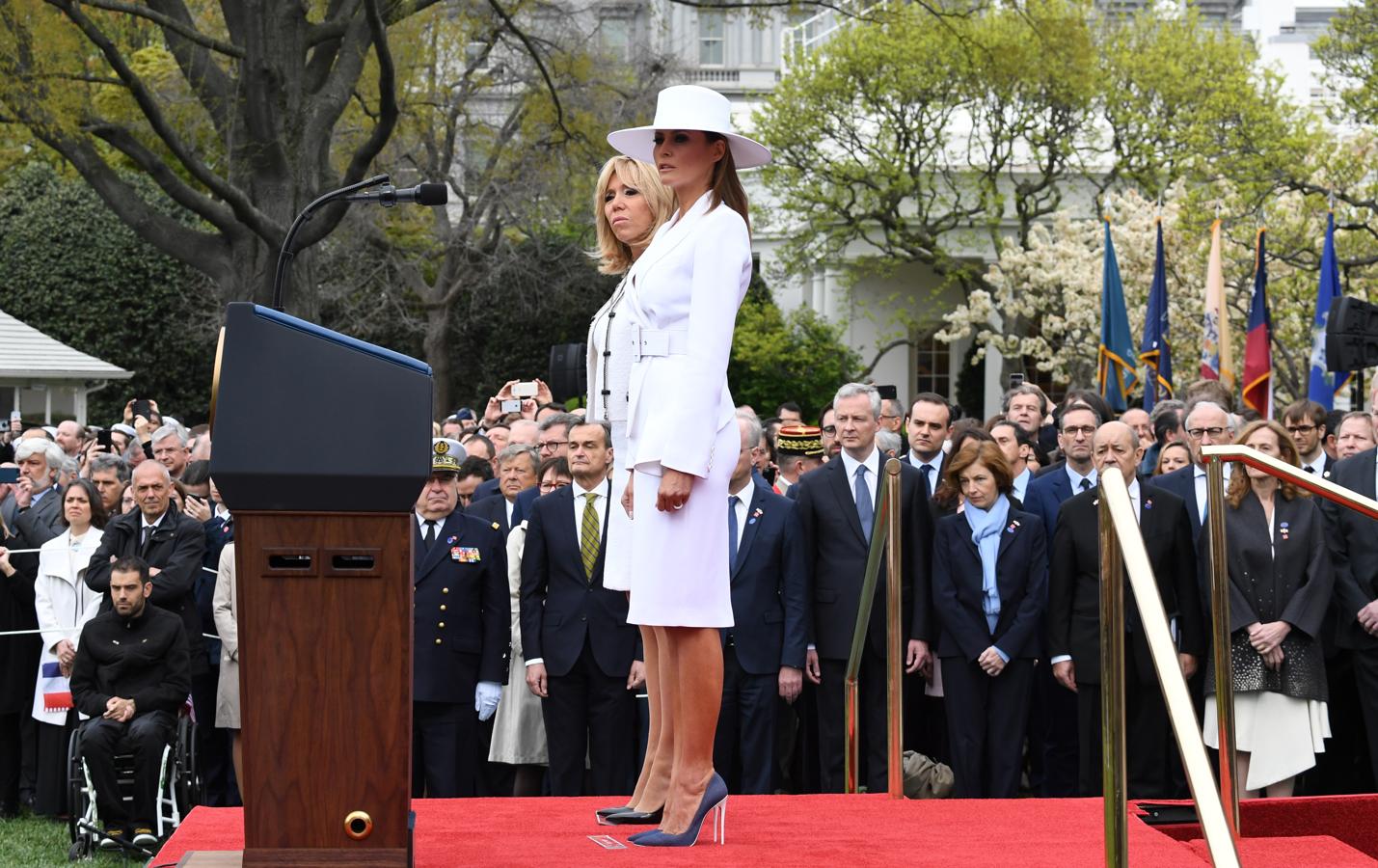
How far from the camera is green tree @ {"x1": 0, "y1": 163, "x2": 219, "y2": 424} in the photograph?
37.8 metres

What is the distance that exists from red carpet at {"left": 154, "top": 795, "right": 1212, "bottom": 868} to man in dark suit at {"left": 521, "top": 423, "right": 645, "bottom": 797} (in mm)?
2301

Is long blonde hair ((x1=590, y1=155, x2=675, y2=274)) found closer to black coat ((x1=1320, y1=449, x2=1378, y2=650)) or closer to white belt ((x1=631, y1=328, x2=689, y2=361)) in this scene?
white belt ((x1=631, y1=328, x2=689, y2=361))

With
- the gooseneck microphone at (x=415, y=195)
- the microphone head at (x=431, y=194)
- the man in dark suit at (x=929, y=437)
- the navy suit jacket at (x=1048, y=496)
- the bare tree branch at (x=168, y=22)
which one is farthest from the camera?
the bare tree branch at (x=168, y=22)

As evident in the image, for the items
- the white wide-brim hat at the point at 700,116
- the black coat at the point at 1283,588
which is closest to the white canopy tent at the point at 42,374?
the black coat at the point at 1283,588

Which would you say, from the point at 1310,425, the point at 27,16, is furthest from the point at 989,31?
the point at 1310,425

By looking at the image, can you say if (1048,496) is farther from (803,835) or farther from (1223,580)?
(803,835)

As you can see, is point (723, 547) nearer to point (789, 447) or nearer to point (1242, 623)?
point (1242, 623)

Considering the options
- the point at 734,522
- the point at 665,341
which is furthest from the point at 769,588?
the point at 665,341

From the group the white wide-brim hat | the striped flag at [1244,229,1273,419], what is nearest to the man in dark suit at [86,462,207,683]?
the white wide-brim hat

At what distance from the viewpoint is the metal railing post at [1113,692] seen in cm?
443

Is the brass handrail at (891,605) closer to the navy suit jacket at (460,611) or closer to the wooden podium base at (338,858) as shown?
the navy suit jacket at (460,611)

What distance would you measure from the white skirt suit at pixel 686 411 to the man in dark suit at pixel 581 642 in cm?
333

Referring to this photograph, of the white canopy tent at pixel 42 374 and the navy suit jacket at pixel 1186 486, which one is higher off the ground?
the white canopy tent at pixel 42 374

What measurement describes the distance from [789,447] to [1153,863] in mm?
5720
